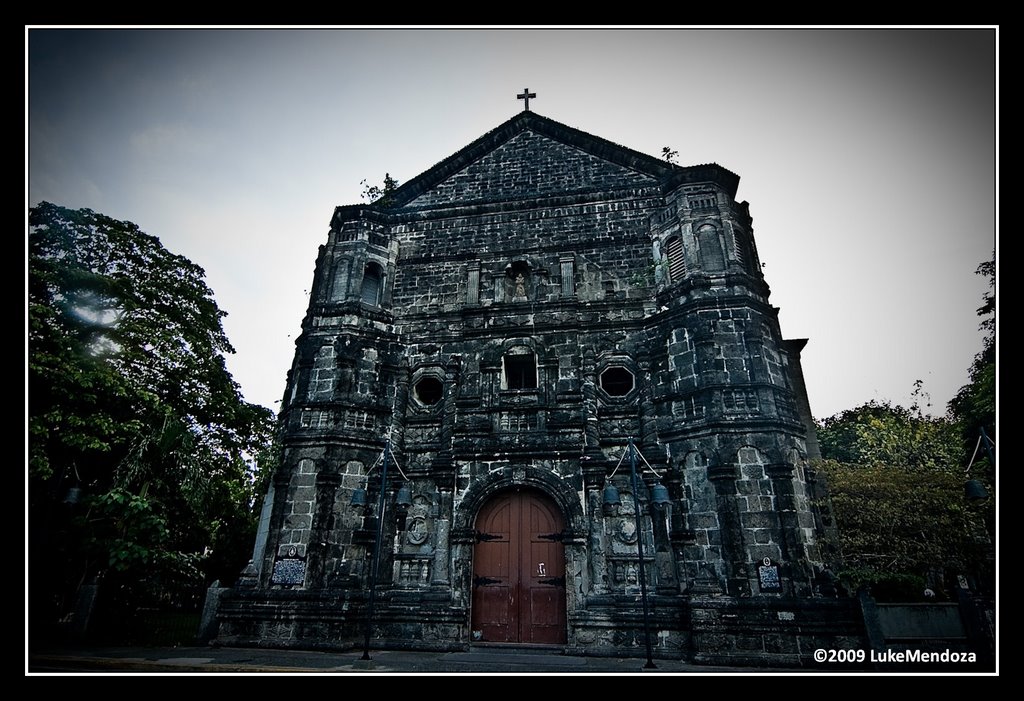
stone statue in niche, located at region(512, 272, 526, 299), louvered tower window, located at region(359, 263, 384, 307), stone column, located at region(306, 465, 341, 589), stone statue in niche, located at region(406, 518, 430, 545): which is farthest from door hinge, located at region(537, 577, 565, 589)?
louvered tower window, located at region(359, 263, 384, 307)

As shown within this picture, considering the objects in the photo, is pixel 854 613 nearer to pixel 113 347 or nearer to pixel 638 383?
pixel 638 383

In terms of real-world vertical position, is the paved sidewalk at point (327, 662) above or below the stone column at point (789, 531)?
below

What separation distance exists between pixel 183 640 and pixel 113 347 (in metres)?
6.88

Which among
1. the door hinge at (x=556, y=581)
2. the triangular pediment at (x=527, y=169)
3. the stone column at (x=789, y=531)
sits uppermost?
the triangular pediment at (x=527, y=169)

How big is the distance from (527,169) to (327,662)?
13.9m

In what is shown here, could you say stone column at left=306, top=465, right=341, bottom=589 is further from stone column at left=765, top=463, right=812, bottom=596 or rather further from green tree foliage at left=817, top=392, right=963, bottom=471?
green tree foliage at left=817, top=392, right=963, bottom=471

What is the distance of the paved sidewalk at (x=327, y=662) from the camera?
25.6 ft

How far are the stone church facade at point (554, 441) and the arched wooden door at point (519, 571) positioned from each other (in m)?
0.04

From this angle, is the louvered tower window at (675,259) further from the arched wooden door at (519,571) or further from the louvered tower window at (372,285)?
the louvered tower window at (372,285)

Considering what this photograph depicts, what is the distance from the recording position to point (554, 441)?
1209cm

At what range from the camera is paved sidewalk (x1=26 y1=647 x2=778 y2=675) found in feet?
25.6

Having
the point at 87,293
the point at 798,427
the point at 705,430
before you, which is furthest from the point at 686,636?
the point at 87,293

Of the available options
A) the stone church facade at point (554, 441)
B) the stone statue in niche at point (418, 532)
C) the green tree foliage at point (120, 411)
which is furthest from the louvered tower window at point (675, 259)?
the green tree foliage at point (120, 411)

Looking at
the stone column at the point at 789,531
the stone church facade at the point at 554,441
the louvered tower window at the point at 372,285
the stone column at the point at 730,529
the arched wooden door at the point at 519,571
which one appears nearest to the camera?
the stone column at the point at 789,531
